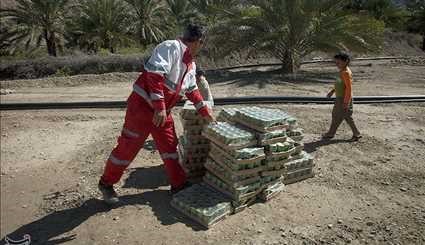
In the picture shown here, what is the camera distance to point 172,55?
5004mm

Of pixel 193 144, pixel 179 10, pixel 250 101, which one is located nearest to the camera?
pixel 193 144

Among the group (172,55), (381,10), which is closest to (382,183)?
(172,55)

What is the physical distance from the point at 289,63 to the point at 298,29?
1419 millimetres

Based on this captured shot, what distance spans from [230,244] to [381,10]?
105 feet

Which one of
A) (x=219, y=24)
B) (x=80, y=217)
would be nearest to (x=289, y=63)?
(x=219, y=24)

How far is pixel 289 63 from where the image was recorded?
16.1 m

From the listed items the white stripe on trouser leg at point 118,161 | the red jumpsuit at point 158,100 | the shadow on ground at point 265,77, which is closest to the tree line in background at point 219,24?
the shadow on ground at point 265,77

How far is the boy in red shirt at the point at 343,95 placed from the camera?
703cm

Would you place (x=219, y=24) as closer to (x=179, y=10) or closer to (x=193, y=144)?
(x=193, y=144)

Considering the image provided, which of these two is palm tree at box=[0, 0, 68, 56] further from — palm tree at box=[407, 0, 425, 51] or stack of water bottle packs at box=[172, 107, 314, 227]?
palm tree at box=[407, 0, 425, 51]

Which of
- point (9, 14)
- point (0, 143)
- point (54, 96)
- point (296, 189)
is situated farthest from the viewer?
point (9, 14)

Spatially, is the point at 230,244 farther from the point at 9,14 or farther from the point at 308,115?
the point at 9,14

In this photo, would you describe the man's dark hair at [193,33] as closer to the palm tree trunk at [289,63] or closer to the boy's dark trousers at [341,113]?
the boy's dark trousers at [341,113]

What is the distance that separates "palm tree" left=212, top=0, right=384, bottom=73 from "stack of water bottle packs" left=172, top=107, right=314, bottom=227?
9.72m
